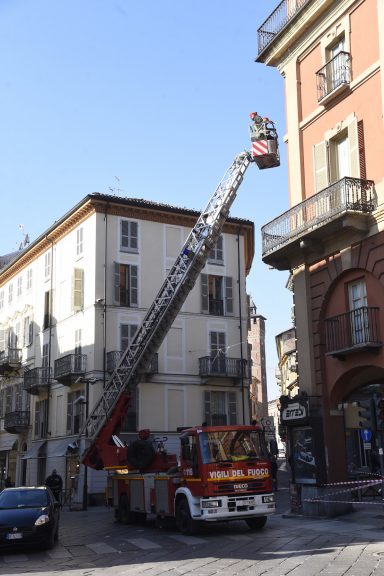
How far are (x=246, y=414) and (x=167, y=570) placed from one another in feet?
86.8

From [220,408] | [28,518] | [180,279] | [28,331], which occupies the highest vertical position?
[28,331]

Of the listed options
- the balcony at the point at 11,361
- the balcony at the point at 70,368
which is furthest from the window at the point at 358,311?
the balcony at the point at 11,361

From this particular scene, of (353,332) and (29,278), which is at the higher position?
(29,278)

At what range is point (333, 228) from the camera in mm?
18016

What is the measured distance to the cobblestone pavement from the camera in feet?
36.4

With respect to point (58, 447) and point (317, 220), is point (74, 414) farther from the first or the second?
point (317, 220)

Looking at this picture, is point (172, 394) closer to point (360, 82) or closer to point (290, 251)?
point (290, 251)

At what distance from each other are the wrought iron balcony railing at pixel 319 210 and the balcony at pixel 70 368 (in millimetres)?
17365

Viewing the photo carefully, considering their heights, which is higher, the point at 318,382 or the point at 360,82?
the point at 360,82

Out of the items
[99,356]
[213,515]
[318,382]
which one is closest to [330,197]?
[318,382]

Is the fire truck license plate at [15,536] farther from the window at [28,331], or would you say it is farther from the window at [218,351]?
the window at [28,331]

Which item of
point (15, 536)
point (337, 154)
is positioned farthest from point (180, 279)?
point (15, 536)

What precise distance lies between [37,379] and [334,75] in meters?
26.0

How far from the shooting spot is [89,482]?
3291 centimetres
